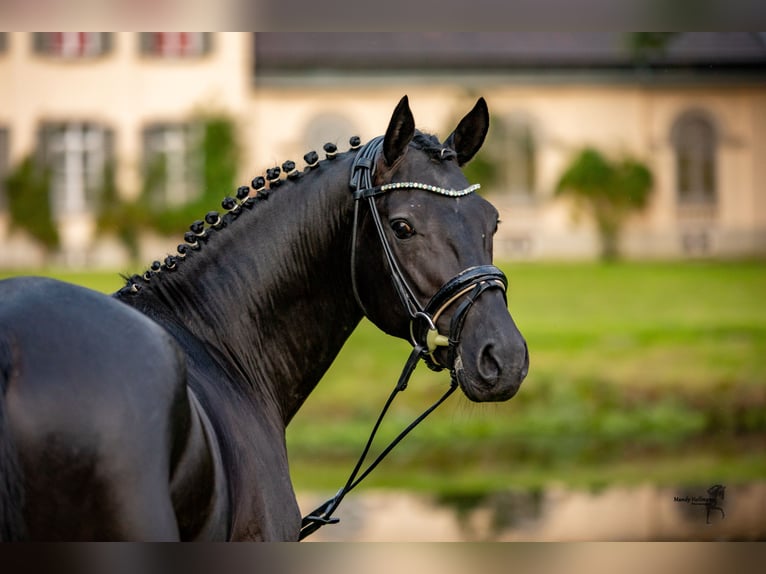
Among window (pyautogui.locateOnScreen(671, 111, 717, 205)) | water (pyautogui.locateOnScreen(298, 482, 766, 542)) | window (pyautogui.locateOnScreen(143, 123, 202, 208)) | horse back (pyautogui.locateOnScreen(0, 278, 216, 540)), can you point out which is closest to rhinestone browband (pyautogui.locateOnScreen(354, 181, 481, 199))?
horse back (pyautogui.locateOnScreen(0, 278, 216, 540))

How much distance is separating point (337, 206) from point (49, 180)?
1959 cm

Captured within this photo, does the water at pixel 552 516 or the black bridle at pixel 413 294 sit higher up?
the black bridle at pixel 413 294

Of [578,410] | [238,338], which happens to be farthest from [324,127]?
[238,338]

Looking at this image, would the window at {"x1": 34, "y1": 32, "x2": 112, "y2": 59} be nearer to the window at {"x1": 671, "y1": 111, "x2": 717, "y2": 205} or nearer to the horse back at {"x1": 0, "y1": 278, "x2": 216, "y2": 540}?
the window at {"x1": 671, "y1": 111, "x2": 717, "y2": 205}

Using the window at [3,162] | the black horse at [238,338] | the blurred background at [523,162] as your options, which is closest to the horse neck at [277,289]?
the black horse at [238,338]

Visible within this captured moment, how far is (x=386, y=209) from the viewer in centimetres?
290

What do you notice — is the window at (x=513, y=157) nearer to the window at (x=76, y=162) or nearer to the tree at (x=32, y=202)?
the window at (x=76, y=162)

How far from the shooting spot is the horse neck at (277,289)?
2961mm

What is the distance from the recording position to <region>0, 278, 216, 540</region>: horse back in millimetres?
1963

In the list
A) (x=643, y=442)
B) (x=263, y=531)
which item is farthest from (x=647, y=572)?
(x=643, y=442)

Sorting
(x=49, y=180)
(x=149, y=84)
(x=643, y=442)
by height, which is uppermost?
(x=149, y=84)

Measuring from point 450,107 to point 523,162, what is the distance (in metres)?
2.76

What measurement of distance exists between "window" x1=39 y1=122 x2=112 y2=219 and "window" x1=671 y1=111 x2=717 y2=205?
1180 centimetres

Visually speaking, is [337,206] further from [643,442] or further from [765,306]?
[765,306]
